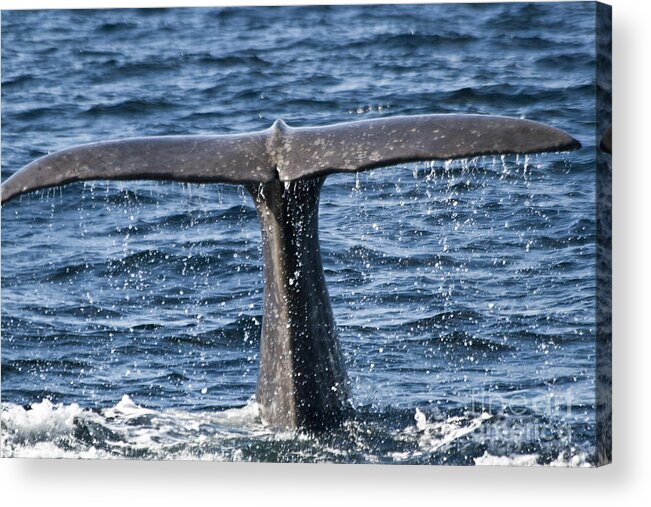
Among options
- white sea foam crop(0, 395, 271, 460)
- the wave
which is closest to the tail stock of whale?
the wave

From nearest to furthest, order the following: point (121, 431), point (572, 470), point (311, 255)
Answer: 1. point (311, 255)
2. point (572, 470)
3. point (121, 431)

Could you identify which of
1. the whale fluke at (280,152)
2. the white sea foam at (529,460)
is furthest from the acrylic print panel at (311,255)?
the whale fluke at (280,152)

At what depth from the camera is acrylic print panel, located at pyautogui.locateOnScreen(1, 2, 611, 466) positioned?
29.8ft

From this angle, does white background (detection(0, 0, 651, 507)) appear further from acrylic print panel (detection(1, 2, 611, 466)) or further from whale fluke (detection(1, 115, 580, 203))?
whale fluke (detection(1, 115, 580, 203))

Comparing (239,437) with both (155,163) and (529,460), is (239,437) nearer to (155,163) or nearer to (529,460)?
(529,460)

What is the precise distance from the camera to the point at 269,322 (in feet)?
28.8

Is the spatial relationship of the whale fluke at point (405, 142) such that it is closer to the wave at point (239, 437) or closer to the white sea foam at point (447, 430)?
the wave at point (239, 437)

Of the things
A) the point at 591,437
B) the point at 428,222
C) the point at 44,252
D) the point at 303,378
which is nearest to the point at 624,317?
the point at 591,437

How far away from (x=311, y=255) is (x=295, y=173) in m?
0.65

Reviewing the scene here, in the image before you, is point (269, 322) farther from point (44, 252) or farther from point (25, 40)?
point (25, 40)

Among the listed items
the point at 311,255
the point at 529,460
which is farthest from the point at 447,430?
the point at 311,255

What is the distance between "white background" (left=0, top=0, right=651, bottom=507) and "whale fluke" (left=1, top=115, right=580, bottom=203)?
1527 mm

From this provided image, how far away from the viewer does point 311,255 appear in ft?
28.5

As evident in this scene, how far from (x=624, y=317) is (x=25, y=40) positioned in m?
4.47
